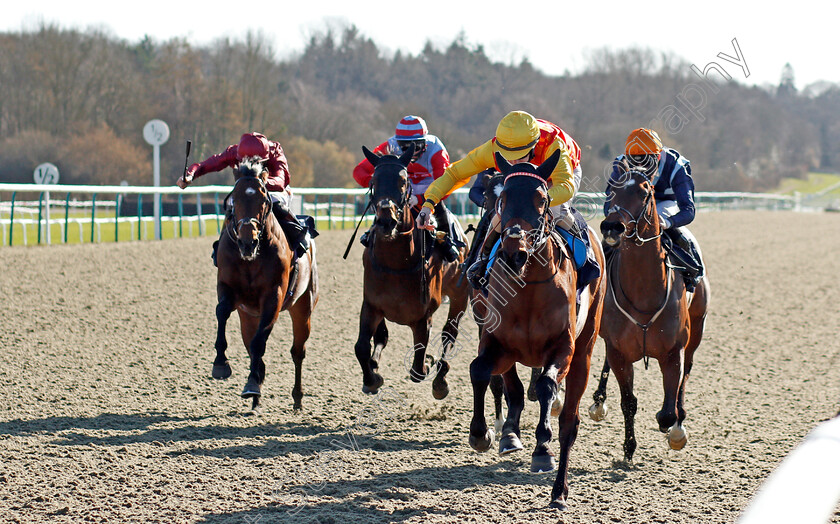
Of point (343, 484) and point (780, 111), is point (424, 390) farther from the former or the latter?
point (780, 111)

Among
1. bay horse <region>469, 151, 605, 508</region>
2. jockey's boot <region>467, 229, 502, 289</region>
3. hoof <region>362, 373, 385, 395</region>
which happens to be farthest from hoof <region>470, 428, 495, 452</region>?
hoof <region>362, 373, 385, 395</region>

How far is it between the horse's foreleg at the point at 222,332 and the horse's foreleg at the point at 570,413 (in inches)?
93.0

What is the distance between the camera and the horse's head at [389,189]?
5.41m

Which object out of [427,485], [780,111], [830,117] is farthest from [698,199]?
[830,117]

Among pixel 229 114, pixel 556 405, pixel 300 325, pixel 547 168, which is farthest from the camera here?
pixel 229 114

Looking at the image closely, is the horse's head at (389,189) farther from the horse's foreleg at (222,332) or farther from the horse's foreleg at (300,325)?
the horse's foreleg at (300,325)

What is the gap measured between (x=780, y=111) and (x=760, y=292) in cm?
3336

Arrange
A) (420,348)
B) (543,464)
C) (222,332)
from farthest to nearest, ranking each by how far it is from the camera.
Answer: (420,348)
(222,332)
(543,464)

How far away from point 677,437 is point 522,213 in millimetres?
2004

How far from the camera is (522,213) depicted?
3836mm

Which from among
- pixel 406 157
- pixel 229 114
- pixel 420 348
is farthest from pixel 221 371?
→ pixel 229 114

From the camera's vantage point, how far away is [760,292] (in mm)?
13188

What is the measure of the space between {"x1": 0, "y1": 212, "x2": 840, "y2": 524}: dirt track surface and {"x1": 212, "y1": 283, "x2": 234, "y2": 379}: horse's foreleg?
401 millimetres

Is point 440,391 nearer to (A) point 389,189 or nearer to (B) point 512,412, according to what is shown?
(A) point 389,189
